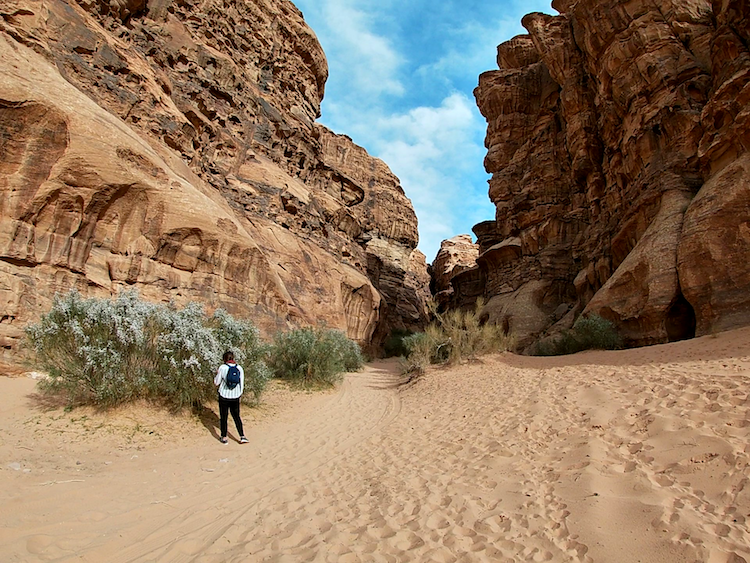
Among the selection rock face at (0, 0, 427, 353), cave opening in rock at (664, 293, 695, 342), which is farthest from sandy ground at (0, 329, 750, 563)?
cave opening in rock at (664, 293, 695, 342)

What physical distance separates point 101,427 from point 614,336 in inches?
628

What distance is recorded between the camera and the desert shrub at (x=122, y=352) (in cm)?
598

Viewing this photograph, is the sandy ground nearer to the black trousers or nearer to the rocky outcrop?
the black trousers

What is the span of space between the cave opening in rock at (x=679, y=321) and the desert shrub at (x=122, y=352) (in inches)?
582

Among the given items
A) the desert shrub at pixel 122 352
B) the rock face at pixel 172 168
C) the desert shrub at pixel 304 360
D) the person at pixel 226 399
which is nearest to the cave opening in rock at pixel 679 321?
the desert shrub at pixel 304 360

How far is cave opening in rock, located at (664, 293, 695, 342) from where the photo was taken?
1288 centimetres

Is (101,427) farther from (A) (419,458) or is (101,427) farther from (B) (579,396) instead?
(B) (579,396)

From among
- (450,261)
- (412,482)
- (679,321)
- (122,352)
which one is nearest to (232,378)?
(122,352)

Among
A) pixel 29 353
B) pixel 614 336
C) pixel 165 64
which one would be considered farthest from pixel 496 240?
pixel 29 353

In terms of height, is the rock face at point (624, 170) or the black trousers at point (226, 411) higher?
the rock face at point (624, 170)

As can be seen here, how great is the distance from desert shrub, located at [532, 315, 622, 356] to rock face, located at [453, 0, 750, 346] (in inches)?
30.8

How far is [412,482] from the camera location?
4348 millimetres

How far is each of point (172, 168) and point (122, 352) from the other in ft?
32.1

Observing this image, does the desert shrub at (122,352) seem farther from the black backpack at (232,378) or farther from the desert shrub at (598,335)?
the desert shrub at (598,335)
